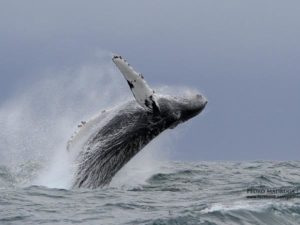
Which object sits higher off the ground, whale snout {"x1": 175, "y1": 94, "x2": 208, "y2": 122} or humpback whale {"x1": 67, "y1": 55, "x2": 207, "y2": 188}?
whale snout {"x1": 175, "y1": 94, "x2": 208, "y2": 122}

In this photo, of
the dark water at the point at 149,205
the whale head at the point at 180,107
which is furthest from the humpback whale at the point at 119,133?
the dark water at the point at 149,205

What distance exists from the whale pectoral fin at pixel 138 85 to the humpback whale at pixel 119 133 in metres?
0.04

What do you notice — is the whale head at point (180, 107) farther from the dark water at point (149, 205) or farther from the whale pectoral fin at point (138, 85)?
the dark water at point (149, 205)

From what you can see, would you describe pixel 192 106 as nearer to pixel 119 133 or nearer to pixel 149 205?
pixel 119 133

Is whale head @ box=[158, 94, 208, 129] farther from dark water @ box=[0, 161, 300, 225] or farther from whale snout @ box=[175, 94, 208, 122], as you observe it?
dark water @ box=[0, 161, 300, 225]

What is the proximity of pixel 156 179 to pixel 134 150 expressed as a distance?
2.15 metres

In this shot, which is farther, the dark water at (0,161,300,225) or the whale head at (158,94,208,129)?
the whale head at (158,94,208,129)

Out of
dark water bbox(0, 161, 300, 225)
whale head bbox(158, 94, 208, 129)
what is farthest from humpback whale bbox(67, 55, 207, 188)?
dark water bbox(0, 161, 300, 225)

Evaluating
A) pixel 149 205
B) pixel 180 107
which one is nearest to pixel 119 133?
pixel 180 107

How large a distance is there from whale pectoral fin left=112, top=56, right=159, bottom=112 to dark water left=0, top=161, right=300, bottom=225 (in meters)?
→ 1.84

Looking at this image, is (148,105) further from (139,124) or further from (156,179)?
(156,179)

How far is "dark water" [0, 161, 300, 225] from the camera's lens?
32.2ft

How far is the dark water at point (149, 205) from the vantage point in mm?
9828

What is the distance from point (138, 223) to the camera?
9.55m
